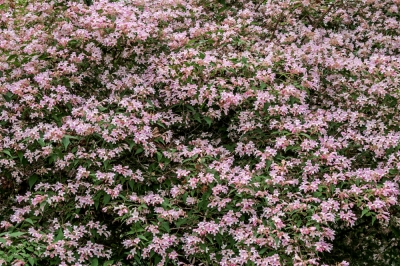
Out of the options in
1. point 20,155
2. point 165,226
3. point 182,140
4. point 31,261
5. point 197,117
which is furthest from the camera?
point 182,140

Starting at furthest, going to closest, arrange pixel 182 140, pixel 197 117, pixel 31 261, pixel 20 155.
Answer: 1. pixel 182 140
2. pixel 197 117
3. pixel 20 155
4. pixel 31 261

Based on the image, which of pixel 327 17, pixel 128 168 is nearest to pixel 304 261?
pixel 128 168

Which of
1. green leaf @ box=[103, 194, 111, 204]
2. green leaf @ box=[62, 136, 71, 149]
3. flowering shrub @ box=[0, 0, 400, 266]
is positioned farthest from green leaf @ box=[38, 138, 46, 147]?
green leaf @ box=[103, 194, 111, 204]

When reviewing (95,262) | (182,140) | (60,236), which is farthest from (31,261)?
(182,140)

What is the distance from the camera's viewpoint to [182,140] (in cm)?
466

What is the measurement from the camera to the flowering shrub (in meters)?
3.95

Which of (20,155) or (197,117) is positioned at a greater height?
(197,117)

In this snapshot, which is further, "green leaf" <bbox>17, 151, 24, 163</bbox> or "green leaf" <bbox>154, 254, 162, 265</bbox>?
"green leaf" <bbox>17, 151, 24, 163</bbox>

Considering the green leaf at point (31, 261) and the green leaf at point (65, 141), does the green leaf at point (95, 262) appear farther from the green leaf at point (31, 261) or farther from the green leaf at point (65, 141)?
the green leaf at point (65, 141)

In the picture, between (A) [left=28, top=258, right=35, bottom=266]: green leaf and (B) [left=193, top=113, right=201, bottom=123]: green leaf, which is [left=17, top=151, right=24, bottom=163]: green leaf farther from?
(B) [left=193, top=113, right=201, bottom=123]: green leaf

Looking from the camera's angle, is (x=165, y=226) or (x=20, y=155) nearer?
(x=165, y=226)

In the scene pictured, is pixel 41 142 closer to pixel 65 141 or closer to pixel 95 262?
pixel 65 141

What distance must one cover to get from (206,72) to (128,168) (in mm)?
1080

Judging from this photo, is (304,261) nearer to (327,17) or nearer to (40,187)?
(40,187)
